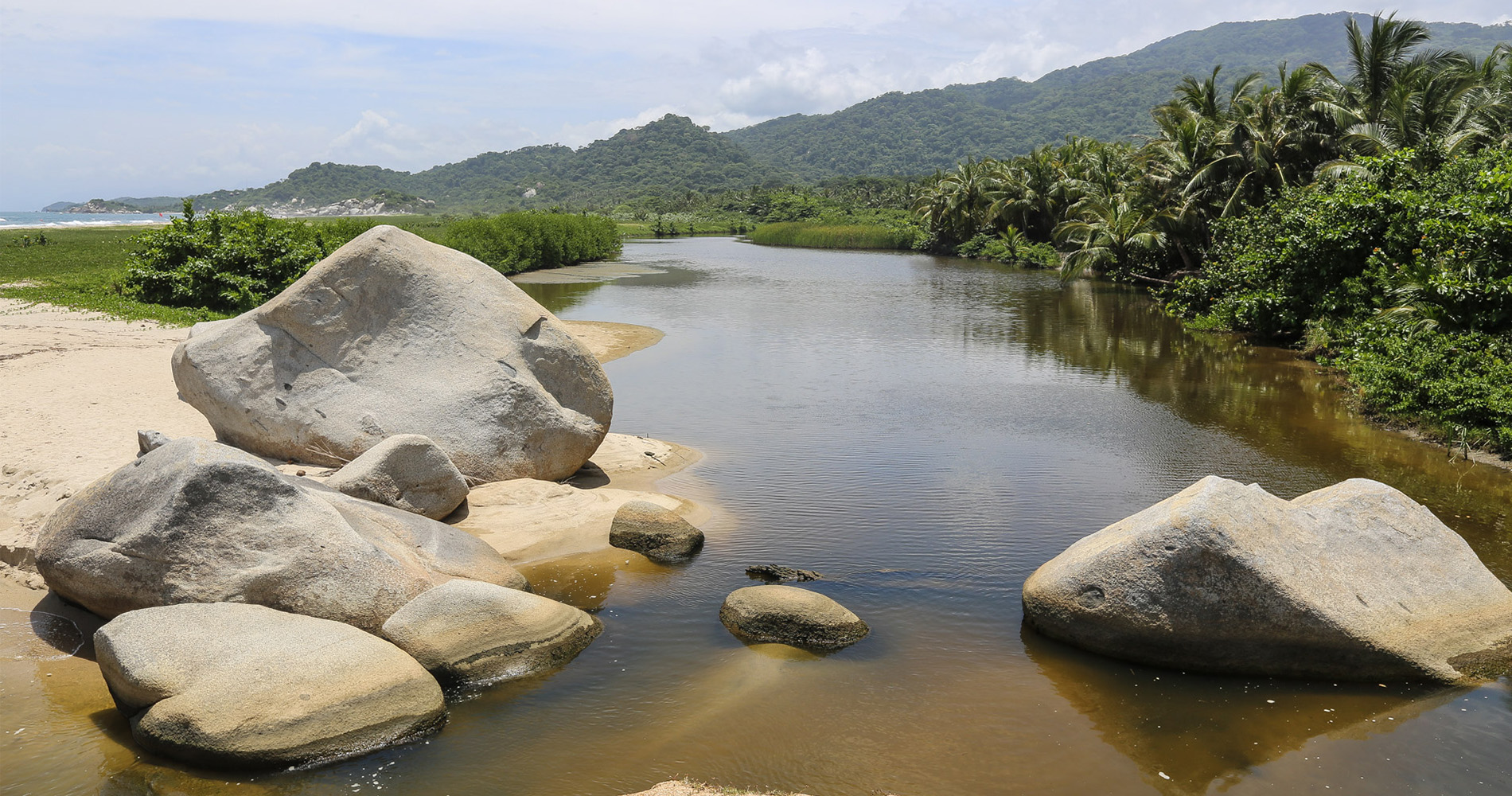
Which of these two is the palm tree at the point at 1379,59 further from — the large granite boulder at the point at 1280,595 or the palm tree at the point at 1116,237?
the large granite boulder at the point at 1280,595

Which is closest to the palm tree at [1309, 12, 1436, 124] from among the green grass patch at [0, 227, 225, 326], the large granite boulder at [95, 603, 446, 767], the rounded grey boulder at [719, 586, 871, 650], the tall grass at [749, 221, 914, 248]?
the rounded grey boulder at [719, 586, 871, 650]

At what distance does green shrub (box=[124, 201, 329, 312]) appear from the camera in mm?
25578

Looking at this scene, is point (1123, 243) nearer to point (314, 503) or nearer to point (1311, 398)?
point (1311, 398)

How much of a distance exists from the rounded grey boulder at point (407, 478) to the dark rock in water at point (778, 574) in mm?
3537

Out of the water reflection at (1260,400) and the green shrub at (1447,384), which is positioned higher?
the green shrub at (1447,384)

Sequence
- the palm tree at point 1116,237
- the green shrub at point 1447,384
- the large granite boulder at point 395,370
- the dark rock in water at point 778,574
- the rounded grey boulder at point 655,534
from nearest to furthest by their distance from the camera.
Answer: the dark rock in water at point 778,574 < the rounded grey boulder at point 655,534 < the large granite boulder at point 395,370 < the green shrub at point 1447,384 < the palm tree at point 1116,237

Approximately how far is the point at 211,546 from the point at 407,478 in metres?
2.69

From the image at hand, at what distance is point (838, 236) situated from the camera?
80.4m

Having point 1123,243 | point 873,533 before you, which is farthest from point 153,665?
point 1123,243

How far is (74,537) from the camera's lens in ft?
25.9

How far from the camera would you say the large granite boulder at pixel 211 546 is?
7648 millimetres

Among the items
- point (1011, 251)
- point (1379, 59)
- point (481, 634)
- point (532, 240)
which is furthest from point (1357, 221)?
point (1011, 251)

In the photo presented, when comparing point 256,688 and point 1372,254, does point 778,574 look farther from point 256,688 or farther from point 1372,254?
point 1372,254

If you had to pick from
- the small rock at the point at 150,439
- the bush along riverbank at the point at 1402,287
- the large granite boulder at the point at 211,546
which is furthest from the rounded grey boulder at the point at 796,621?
the bush along riverbank at the point at 1402,287
